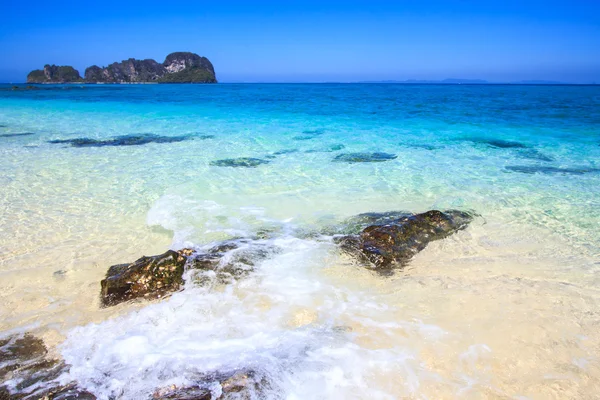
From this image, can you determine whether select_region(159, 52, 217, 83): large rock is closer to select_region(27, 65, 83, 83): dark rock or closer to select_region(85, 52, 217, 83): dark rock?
select_region(85, 52, 217, 83): dark rock

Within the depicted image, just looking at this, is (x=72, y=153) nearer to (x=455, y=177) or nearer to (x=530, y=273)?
(x=455, y=177)

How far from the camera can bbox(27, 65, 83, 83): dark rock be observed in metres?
134

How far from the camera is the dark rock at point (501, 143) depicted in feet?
45.8

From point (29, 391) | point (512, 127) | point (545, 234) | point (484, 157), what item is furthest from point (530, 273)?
point (512, 127)

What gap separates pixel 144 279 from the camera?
4309 mm

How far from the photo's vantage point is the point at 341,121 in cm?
2128

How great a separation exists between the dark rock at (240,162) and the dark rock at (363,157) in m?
2.35

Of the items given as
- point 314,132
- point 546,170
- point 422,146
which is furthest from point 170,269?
point 314,132

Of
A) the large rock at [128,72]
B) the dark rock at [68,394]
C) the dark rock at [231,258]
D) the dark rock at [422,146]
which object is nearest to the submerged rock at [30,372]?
the dark rock at [68,394]

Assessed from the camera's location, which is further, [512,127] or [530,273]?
[512,127]

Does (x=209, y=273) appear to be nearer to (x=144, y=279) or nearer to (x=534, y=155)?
(x=144, y=279)

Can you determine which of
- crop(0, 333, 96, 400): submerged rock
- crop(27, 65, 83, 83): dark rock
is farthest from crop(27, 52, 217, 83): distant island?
crop(0, 333, 96, 400): submerged rock

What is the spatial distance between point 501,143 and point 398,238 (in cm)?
1153

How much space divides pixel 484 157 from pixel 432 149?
6.18ft
